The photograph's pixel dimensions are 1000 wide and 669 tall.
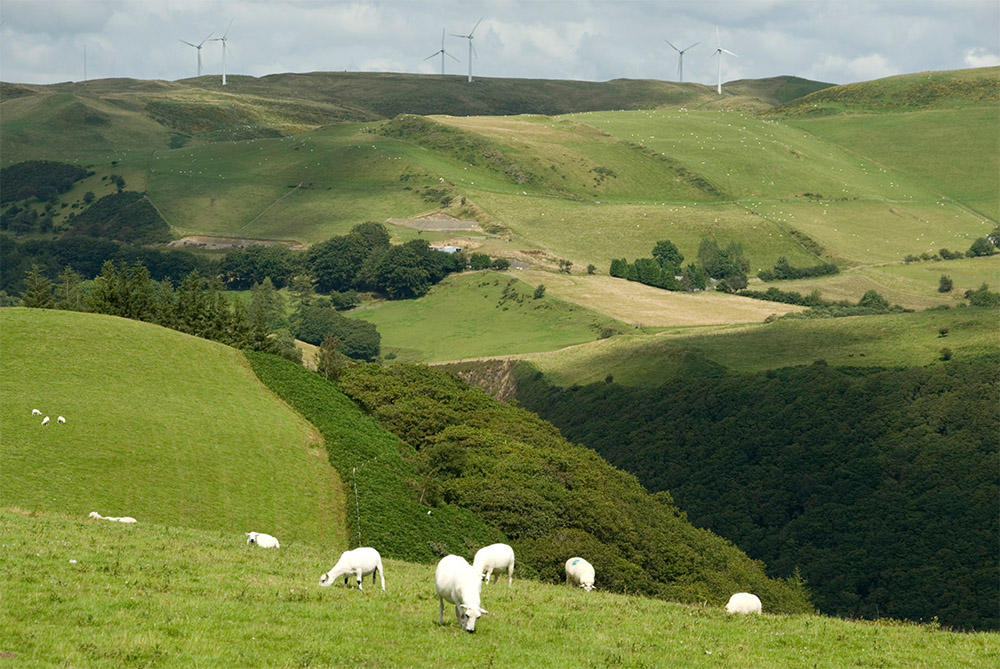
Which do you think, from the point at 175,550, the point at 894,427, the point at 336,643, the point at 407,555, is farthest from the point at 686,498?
the point at 336,643

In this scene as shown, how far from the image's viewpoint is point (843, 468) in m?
160

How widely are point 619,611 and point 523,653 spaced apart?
7730mm

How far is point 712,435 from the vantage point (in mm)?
178500

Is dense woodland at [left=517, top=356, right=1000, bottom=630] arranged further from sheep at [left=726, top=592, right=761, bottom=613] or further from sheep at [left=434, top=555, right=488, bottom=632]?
sheep at [left=434, top=555, right=488, bottom=632]

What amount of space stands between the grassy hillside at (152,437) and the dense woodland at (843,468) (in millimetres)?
75429

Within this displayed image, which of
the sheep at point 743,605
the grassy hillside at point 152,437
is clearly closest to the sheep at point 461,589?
the sheep at point 743,605

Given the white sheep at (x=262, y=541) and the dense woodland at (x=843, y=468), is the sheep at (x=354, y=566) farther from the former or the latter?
the dense woodland at (x=843, y=468)

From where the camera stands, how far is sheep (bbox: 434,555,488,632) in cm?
2772

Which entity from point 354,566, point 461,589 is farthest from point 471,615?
point 354,566

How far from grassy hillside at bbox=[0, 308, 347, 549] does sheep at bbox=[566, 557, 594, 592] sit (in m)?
15.9

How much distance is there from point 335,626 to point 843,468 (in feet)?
466

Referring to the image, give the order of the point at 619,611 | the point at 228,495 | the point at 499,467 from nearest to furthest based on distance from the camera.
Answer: the point at 619,611, the point at 228,495, the point at 499,467

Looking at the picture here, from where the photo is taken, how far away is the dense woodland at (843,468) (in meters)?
130

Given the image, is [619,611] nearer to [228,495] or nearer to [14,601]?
[14,601]
